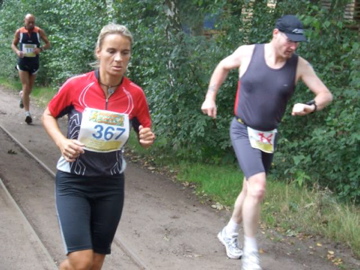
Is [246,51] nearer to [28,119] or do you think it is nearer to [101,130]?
[101,130]

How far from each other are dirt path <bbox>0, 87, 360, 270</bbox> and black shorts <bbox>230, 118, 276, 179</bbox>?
1.00 metres

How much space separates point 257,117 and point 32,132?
27.1 feet

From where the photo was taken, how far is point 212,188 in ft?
28.9

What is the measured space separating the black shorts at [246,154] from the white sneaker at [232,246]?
851mm

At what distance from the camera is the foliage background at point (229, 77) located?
8211mm

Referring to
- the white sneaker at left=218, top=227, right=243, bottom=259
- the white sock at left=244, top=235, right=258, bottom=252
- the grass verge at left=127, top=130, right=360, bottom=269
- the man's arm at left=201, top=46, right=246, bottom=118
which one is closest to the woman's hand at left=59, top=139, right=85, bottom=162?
the man's arm at left=201, top=46, right=246, bottom=118

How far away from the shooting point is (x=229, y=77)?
32.0 feet

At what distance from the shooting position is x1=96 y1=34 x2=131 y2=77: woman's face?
437cm

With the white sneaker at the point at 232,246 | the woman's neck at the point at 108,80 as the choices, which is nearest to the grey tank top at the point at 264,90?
the white sneaker at the point at 232,246

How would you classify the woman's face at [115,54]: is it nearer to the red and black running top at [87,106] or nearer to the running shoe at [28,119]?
the red and black running top at [87,106]

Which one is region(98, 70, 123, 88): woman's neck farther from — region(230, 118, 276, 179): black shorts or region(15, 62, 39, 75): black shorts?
region(15, 62, 39, 75): black shorts

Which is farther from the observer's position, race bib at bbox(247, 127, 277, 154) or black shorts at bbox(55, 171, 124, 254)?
race bib at bbox(247, 127, 277, 154)

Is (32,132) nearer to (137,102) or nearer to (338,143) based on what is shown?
(338,143)

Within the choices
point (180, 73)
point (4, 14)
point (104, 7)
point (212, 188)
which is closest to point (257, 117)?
point (212, 188)
